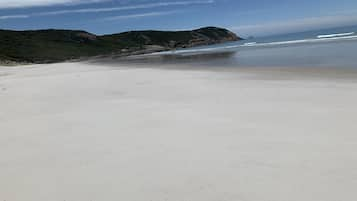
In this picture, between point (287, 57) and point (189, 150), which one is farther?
point (287, 57)

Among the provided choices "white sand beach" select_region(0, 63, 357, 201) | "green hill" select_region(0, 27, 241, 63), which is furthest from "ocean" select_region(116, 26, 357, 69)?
"green hill" select_region(0, 27, 241, 63)

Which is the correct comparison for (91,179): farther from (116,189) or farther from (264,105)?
(264,105)

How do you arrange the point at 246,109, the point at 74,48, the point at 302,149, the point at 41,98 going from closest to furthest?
the point at 302,149, the point at 246,109, the point at 41,98, the point at 74,48

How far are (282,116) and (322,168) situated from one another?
257 centimetres

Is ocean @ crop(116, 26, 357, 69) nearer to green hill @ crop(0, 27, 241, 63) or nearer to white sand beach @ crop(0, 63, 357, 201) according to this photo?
white sand beach @ crop(0, 63, 357, 201)

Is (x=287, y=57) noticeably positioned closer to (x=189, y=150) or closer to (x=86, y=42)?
(x=189, y=150)

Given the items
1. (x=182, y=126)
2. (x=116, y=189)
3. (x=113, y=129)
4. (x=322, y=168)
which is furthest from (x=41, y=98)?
(x=322, y=168)

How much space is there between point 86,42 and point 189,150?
122 metres

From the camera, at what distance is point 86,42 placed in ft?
404

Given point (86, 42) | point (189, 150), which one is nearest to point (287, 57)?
point (189, 150)

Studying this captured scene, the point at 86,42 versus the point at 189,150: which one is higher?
the point at 86,42

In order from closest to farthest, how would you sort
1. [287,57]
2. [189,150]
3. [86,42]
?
[189,150], [287,57], [86,42]

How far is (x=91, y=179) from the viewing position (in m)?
4.43

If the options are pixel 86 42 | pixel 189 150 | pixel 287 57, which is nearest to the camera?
pixel 189 150
